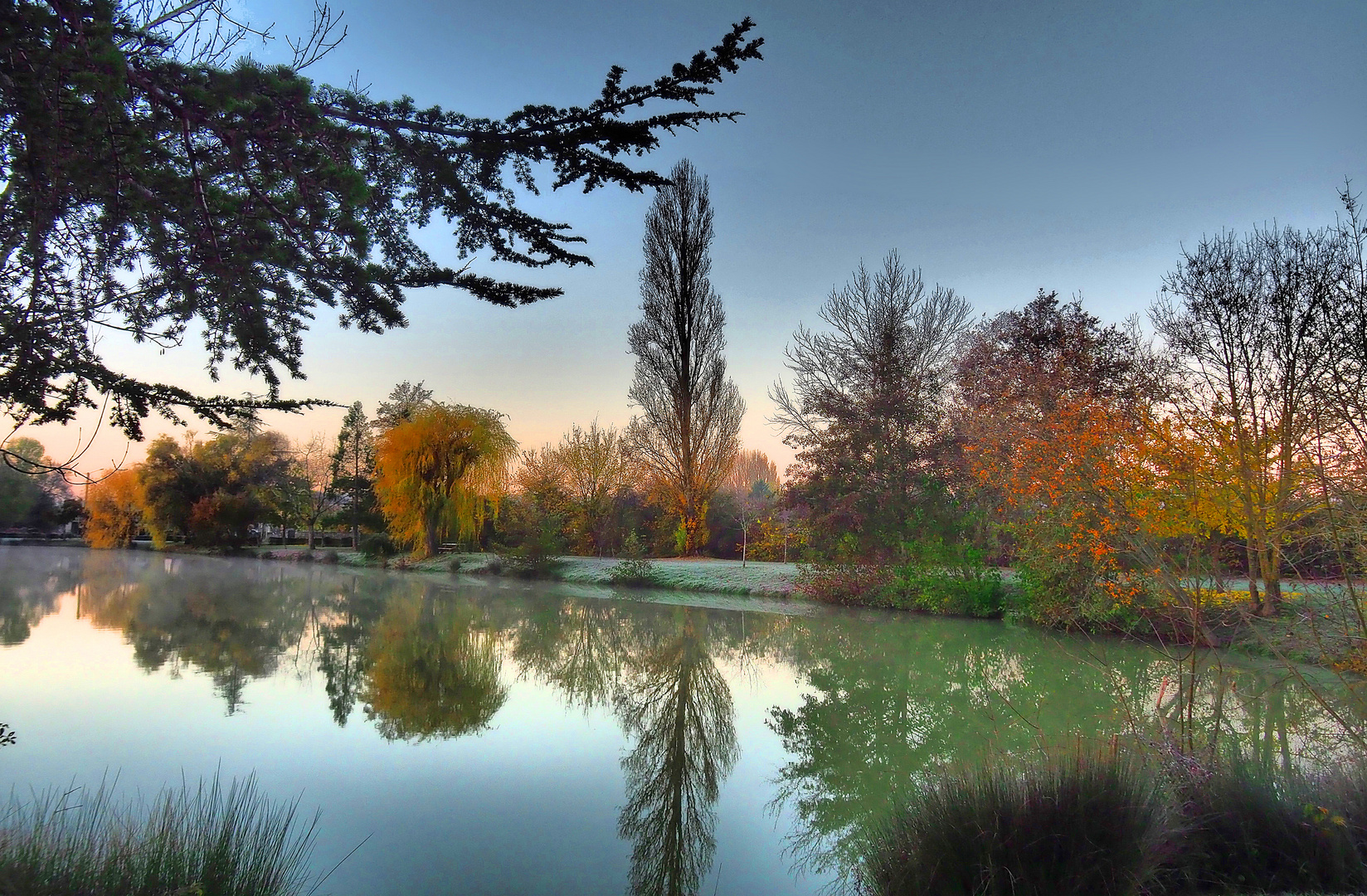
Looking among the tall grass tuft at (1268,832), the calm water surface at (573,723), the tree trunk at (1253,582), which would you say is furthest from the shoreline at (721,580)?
the tall grass tuft at (1268,832)

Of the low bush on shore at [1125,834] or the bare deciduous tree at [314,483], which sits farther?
the bare deciduous tree at [314,483]

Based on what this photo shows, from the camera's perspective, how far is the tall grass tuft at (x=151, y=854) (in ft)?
8.74

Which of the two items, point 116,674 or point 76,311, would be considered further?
point 116,674

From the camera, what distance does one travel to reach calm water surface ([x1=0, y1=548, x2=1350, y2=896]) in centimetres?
431

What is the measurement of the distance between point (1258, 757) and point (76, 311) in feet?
19.5

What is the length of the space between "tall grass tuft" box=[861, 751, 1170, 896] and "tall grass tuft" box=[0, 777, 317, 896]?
279 centimetres

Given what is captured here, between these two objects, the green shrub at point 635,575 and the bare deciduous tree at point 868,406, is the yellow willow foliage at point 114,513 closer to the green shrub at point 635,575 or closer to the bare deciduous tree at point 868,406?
the green shrub at point 635,575

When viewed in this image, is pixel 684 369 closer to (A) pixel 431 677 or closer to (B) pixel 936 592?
(B) pixel 936 592

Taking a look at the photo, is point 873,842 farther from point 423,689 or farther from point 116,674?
point 116,674

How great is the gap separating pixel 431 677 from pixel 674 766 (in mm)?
4219

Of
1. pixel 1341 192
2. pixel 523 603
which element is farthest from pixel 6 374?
pixel 523 603

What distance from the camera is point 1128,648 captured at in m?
10.6

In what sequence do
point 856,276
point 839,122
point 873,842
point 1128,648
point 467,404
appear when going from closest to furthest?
point 873,842 → point 1128,648 → point 839,122 → point 856,276 → point 467,404

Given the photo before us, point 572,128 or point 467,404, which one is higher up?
point 467,404
